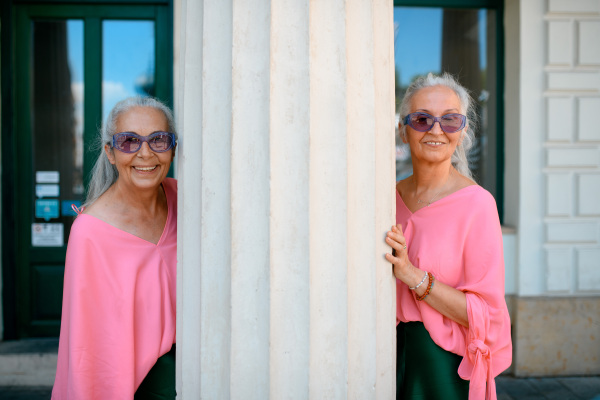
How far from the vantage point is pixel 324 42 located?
1.40 metres

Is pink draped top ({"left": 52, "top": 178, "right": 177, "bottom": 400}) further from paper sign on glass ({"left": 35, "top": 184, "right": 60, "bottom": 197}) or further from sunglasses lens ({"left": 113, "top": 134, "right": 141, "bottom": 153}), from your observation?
paper sign on glass ({"left": 35, "top": 184, "right": 60, "bottom": 197})

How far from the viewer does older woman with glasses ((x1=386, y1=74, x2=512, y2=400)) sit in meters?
1.81

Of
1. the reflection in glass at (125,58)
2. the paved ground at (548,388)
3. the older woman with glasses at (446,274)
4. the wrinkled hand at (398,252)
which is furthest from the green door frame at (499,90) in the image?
the wrinkled hand at (398,252)

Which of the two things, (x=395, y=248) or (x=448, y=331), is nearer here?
(x=395, y=248)

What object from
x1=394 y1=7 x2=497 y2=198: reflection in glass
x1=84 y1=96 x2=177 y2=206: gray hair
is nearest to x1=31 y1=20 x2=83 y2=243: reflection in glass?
x1=84 y1=96 x2=177 y2=206: gray hair

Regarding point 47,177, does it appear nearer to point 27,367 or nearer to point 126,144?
point 27,367

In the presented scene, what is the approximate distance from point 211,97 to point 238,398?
0.93 meters

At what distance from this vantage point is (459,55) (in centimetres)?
505

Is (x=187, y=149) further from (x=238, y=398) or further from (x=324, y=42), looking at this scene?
(x=238, y=398)

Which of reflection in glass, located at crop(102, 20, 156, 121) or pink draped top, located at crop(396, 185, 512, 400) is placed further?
reflection in glass, located at crop(102, 20, 156, 121)

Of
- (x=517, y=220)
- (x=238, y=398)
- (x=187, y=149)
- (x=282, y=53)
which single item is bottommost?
(x=238, y=398)

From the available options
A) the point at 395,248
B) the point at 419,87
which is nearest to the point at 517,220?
the point at 419,87

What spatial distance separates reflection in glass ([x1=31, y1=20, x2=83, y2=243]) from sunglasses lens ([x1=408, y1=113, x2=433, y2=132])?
12.0 ft

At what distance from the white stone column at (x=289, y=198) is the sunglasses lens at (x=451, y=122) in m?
0.55
